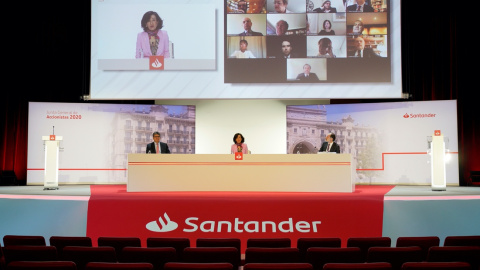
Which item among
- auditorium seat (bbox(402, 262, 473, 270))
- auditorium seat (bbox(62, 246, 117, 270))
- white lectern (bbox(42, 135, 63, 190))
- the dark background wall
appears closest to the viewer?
auditorium seat (bbox(402, 262, 473, 270))

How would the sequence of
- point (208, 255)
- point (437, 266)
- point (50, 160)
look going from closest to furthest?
point (437, 266)
point (208, 255)
point (50, 160)

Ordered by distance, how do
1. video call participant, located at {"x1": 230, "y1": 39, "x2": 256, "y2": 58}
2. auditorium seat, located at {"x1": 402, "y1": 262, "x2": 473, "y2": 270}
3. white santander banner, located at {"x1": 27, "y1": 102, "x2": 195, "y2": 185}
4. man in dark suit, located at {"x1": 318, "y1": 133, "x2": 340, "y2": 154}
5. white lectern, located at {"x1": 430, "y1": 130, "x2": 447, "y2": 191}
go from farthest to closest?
white santander banner, located at {"x1": 27, "y1": 102, "x2": 195, "y2": 185}
video call participant, located at {"x1": 230, "y1": 39, "x2": 256, "y2": 58}
man in dark suit, located at {"x1": 318, "y1": 133, "x2": 340, "y2": 154}
white lectern, located at {"x1": 430, "y1": 130, "x2": 447, "y2": 191}
auditorium seat, located at {"x1": 402, "y1": 262, "x2": 473, "y2": 270}

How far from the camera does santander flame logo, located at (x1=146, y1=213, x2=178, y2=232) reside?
7.59 m

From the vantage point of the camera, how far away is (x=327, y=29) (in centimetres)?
1087

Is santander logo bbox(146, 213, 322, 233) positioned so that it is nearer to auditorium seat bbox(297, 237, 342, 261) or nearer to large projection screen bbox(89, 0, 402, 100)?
auditorium seat bbox(297, 237, 342, 261)

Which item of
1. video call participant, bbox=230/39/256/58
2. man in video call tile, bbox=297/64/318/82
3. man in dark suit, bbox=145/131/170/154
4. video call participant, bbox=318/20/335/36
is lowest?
man in dark suit, bbox=145/131/170/154

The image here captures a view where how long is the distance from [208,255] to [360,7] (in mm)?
8021

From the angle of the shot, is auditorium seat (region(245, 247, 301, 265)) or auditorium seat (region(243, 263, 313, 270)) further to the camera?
auditorium seat (region(245, 247, 301, 265))

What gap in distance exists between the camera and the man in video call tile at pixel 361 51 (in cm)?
1083

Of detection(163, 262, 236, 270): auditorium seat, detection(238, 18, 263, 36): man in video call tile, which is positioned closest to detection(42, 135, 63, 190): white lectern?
detection(238, 18, 263, 36): man in video call tile

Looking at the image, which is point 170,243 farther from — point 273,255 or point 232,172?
point 232,172

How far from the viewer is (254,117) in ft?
42.6

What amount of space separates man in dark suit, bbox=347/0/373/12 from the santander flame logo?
5.87 metres

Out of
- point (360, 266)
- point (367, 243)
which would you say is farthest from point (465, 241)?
point (360, 266)
